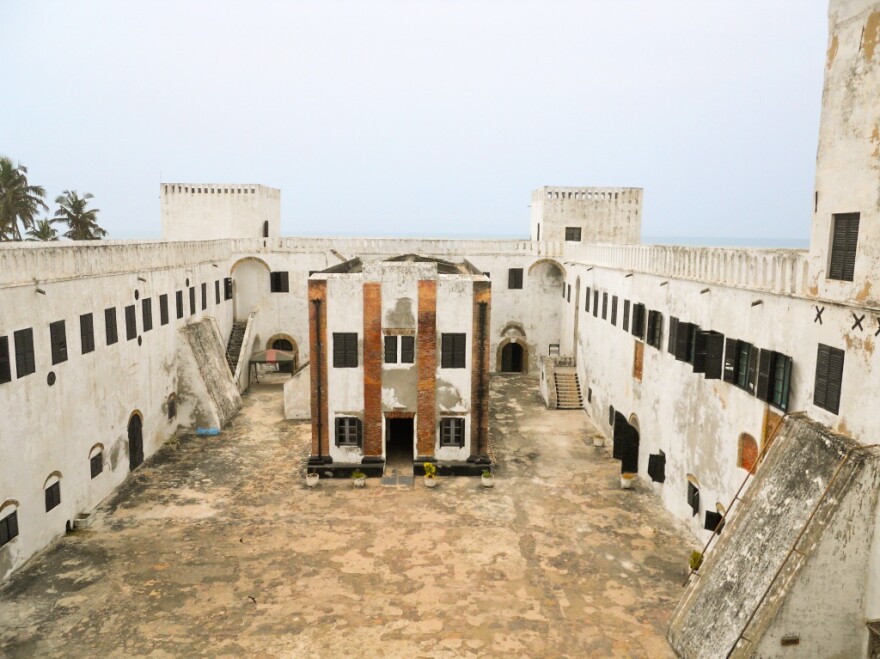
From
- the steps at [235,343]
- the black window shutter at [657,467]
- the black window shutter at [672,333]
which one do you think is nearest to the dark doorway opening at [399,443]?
the black window shutter at [657,467]

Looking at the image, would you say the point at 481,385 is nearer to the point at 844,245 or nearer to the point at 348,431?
the point at 348,431

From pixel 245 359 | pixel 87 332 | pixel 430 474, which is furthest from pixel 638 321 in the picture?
pixel 245 359

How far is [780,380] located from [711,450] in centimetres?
398

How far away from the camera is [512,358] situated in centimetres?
4312

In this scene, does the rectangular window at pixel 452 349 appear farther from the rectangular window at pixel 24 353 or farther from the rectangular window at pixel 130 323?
the rectangular window at pixel 24 353

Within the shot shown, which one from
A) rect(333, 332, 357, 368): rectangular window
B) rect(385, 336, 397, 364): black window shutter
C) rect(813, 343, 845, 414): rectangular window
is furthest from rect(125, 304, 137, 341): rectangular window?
rect(813, 343, 845, 414): rectangular window

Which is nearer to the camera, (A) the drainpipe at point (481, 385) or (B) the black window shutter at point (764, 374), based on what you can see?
(B) the black window shutter at point (764, 374)

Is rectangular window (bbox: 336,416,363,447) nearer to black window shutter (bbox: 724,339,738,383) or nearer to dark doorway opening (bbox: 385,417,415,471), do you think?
dark doorway opening (bbox: 385,417,415,471)

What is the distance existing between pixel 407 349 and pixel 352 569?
9.14 meters

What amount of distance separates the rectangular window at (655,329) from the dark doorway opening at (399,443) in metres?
9.63

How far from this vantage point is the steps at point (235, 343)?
124ft

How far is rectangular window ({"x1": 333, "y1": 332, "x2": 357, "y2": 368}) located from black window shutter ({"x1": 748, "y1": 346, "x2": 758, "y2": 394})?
13.9 metres

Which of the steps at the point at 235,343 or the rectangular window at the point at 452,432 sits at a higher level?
the steps at the point at 235,343

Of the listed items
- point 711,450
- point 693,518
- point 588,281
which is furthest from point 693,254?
point 588,281
